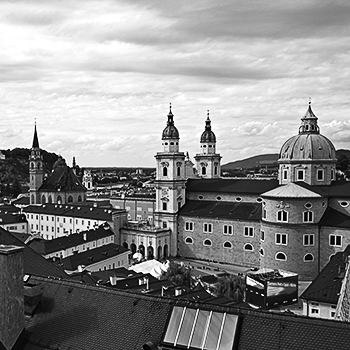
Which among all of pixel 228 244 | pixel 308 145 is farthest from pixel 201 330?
pixel 308 145

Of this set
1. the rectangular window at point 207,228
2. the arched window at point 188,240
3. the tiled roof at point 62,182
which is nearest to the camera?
the rectangular window at point 207,228

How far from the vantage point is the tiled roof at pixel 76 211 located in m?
65.4

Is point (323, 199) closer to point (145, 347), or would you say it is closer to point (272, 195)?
point (272, 195)

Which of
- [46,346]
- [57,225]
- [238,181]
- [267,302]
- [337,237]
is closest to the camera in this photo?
[46,346]

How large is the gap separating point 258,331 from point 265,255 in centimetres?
4323

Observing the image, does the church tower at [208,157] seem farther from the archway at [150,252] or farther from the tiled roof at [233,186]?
the archway at [150,252]

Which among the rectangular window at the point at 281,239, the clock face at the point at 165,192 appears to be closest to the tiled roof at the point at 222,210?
the clock face at the point at 165,192

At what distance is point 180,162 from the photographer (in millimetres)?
62906

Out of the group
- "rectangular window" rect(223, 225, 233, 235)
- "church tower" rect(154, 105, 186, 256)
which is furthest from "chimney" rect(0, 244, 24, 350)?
"church tower" rect(154, 105, 186, 256)

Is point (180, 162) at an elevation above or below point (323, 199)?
above

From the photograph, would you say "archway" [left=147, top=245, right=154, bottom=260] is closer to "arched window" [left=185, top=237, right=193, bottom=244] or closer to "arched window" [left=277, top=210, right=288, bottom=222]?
"arched window" [left=185, top=237, right=193, bottom=244]

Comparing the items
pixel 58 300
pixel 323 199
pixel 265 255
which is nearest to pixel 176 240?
pixel 265 255

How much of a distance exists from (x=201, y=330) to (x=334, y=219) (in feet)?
146

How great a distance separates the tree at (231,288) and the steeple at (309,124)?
26.9 metres
